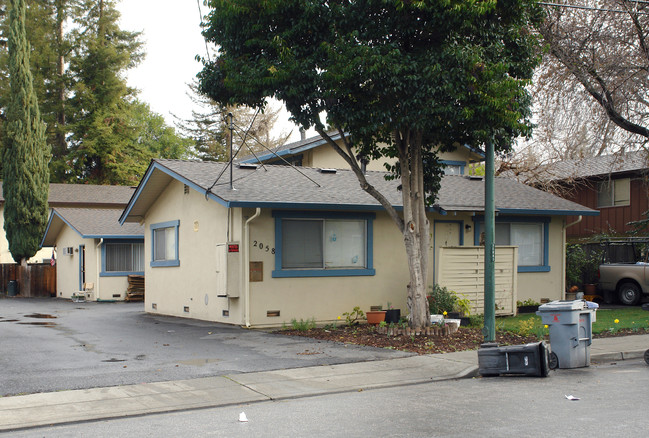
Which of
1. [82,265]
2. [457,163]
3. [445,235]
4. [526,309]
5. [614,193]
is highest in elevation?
[457,163]

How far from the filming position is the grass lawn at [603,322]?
14.6 meters

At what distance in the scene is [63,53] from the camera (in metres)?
49.7

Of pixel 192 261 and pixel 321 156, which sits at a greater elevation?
pixel 321 156

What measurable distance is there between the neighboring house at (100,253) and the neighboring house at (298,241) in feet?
23.0

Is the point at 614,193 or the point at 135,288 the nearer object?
the point at 135,288

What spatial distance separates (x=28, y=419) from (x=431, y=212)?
41.5 feet

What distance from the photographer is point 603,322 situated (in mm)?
16594

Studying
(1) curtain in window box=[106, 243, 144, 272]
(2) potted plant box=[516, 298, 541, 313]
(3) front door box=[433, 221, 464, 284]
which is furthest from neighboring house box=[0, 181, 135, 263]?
(2) potted plant box=[516, 298, 541, 313]

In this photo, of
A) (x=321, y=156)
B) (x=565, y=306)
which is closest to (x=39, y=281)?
(x=321, y=156)

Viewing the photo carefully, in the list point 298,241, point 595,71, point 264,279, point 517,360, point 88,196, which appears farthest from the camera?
point 88,196

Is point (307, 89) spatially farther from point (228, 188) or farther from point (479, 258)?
point (479, 258)

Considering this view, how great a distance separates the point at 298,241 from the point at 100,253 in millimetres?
13794

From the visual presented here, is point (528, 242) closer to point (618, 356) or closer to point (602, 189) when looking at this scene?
point (618, 356)

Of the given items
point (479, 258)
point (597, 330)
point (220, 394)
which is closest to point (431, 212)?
point (479, 258)
